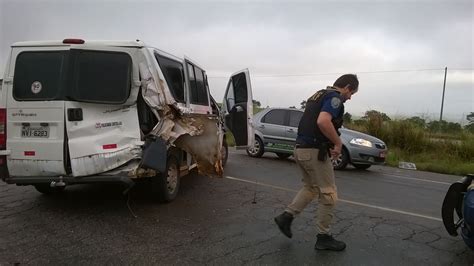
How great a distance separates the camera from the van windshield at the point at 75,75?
16.8 ft

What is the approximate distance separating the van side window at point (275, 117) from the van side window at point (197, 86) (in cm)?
430

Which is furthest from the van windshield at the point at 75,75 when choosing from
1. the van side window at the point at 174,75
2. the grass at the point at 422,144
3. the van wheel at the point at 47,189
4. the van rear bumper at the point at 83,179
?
the grass at the point at 422,144

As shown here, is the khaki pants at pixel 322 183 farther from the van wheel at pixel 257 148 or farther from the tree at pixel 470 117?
the tree at pixel 470 117

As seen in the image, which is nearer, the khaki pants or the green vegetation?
the khaki pants

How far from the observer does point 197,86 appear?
702 cm

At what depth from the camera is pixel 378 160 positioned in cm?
1059

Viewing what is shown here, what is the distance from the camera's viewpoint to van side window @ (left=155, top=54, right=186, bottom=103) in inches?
222

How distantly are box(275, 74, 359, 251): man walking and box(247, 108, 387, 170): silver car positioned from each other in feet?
20.0

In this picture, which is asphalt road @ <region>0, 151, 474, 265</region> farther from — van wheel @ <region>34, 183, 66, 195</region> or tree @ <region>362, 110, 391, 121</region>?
tree @ <region>362, 110, 391, 121</region>

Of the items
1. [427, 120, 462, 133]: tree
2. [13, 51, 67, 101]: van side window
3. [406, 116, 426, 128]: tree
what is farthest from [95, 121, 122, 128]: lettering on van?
[427, 120, 462, 133]: tree

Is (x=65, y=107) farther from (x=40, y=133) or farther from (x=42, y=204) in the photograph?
(x=42, y=204)

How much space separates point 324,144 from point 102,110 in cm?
269

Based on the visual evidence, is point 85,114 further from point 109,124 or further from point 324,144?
point 324,144

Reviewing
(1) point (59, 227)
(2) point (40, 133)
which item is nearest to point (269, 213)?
(1) point (59, 227)
